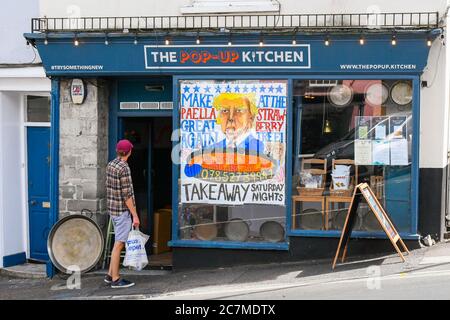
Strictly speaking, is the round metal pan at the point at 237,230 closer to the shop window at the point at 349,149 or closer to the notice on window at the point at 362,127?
the shop window at the point at 349,149

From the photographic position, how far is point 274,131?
8883mm

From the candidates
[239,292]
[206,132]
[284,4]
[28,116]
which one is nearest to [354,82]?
[284,4]

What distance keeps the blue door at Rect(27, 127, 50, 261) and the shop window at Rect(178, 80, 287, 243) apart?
2524 mm

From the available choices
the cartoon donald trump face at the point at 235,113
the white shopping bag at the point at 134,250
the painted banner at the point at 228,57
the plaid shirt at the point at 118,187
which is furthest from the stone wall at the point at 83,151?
the cartoon donald trump face at the point at 235,113

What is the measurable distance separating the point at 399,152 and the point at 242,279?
2764mm

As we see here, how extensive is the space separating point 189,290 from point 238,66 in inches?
124

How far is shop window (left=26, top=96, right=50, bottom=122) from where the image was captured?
33.7 ft

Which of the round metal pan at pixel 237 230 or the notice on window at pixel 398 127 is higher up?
the notice on window at pixel 398 127

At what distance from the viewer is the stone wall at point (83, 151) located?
9477 millimetres

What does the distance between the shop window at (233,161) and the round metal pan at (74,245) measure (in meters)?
1.32

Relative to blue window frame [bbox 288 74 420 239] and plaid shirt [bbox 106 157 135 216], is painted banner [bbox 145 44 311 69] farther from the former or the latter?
plaid shirt [bbox 106 157 135 216]

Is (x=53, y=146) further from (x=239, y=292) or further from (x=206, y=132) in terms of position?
(x=239, y=292)

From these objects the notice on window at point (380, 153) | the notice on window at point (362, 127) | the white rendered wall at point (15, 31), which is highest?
the white rendered wall at point (15, 31)

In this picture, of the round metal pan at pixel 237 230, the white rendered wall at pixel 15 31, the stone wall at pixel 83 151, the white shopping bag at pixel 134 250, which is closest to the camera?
the white shopping bag at pixel 134 250
